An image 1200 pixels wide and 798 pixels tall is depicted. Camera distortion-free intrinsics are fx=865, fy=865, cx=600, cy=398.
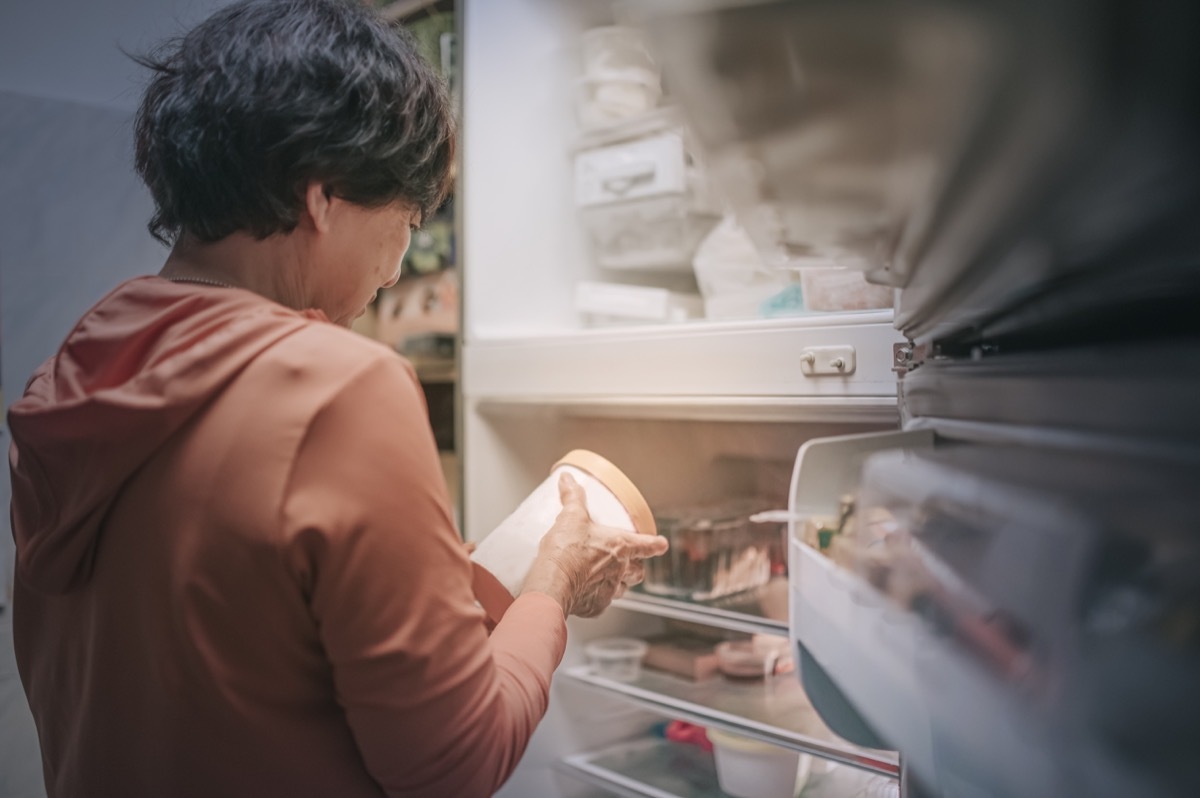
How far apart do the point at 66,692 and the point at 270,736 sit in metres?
0.24

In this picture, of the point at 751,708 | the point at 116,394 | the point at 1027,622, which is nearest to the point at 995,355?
the point at 1027,622

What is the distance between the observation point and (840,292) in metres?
1.30

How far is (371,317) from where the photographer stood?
7.69 ft

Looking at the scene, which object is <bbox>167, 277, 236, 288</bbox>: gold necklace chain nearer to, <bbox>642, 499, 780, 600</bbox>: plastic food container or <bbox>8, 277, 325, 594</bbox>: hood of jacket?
<bbox>8, 277, 325, 594</bbox>: hood of jacket

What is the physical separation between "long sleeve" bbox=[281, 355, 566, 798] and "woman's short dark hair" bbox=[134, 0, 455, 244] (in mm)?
207

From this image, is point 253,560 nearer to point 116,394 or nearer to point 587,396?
point 116,394

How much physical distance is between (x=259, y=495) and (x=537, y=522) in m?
0.44

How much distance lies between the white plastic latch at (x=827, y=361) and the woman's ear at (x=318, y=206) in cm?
71

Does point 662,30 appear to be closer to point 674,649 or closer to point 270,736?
point 270,736

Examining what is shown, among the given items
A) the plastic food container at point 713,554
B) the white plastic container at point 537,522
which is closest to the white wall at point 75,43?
the white plastic container at point 537,522

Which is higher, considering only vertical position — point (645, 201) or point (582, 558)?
point (645, 201)

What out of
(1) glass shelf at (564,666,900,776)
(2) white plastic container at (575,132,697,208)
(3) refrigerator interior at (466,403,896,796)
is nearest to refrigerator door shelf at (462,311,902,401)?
(3) refrigerator interior at (466,403,896,796)

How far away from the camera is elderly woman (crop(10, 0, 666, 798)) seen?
612mm

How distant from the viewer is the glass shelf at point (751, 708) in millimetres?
1286
